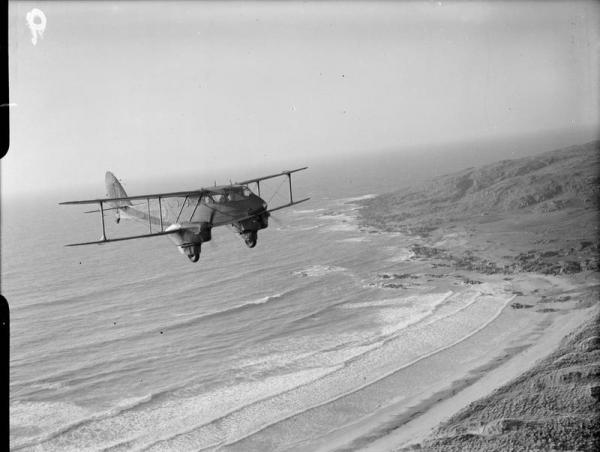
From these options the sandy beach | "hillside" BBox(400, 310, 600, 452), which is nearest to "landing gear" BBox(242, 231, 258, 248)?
"hillside" BBox(400, 310, 600, 452)

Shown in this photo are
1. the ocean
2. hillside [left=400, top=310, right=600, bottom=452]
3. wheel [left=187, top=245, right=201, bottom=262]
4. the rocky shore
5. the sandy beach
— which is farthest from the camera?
the ocean

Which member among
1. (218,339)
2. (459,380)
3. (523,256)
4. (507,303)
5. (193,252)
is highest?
(193,252)

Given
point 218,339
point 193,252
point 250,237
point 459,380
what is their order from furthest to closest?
point 218,339 < point 459,380 < point 250,237 < point 193,252

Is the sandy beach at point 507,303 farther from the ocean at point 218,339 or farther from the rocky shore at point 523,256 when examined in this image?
the ocean at point 218,339

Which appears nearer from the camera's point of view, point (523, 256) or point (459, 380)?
point (459, 380)

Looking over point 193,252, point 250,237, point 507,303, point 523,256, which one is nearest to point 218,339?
point 507,303

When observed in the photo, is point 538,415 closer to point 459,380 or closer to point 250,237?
point 459,380

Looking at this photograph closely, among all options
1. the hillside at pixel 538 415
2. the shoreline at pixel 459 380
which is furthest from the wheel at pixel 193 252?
the shoreline at pixel 459 380

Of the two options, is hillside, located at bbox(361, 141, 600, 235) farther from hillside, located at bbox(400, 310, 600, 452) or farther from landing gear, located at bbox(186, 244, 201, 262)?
landing gear, located at bbox(186, 244, 201, 262)
